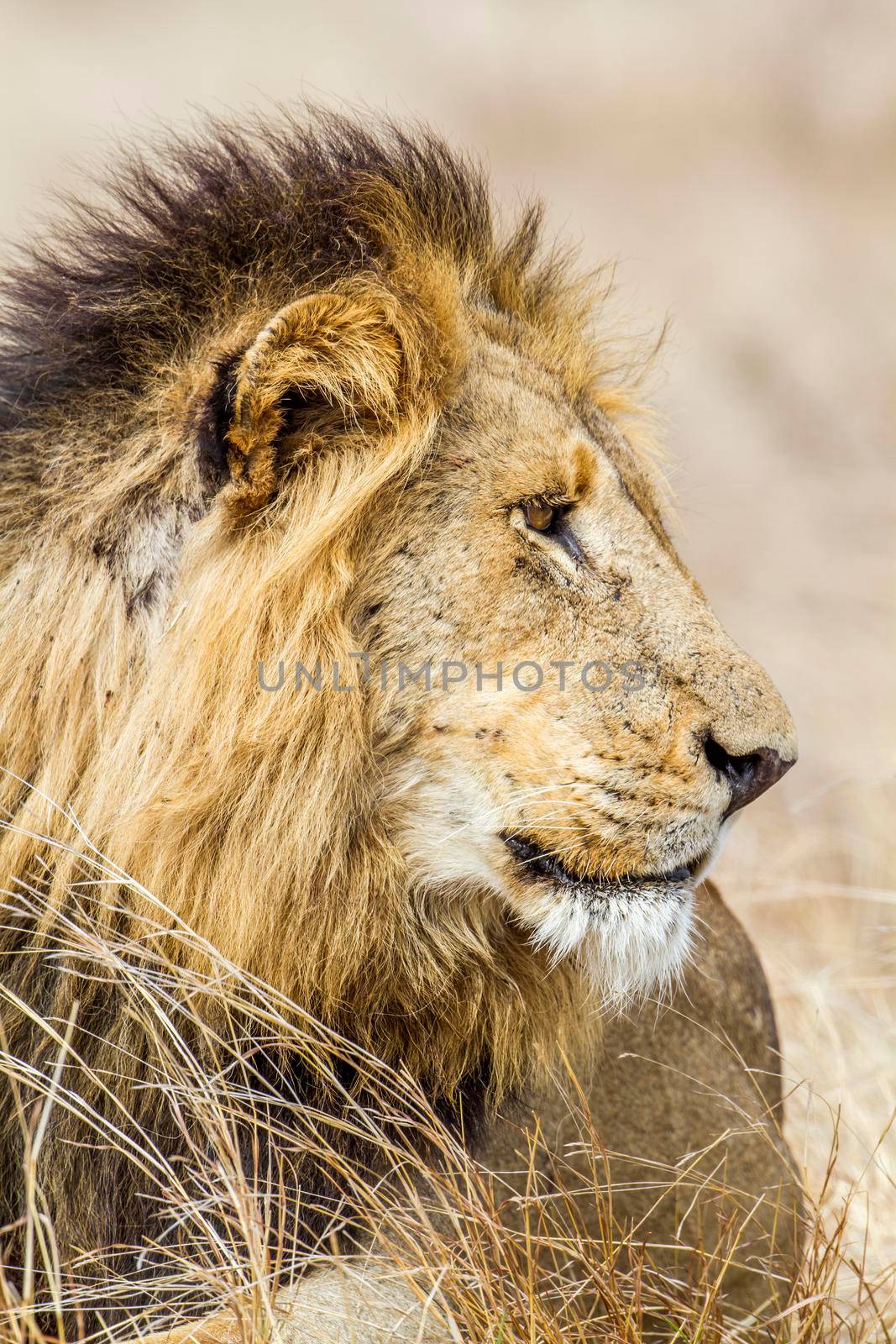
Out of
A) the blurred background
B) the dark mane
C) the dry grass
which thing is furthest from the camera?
the blurred background

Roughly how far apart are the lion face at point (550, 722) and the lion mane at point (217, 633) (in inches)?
3.6

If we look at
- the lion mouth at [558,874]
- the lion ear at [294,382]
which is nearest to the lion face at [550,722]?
the lion mouth at [558,874]

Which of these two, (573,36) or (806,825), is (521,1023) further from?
(573,36)

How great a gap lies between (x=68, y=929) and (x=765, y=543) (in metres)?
10.1

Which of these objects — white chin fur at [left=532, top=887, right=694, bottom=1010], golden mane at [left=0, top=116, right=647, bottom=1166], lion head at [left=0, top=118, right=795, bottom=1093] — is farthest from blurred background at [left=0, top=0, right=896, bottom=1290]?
golden mane at [left=0, top=116, right=647, bottom=1166]

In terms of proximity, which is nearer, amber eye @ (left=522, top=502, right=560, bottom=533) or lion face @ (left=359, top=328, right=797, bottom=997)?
lion face @ (left=359, top=328, right=797, bottom=997)

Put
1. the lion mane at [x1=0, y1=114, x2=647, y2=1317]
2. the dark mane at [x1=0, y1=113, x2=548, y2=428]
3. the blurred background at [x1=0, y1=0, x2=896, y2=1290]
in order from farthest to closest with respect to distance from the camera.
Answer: the blurred background at [x1=0, y1=0, x2=896, y2=1290]
the dark mane at [x1=0, y1=113, x2=548, y2=428]
the lion mane at [x1=0, y1=114, x2=647, y2=1317]

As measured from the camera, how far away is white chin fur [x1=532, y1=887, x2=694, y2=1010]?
7.50 ft

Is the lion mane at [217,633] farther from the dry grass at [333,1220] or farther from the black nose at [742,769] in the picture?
the black nose at [742,769]

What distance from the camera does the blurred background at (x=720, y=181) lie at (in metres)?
9.84

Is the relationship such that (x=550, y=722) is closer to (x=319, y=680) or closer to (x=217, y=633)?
(x=319, y=680)

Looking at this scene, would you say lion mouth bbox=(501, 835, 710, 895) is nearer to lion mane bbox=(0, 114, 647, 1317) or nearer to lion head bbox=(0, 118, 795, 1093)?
lion head bbox=(0, 118, 795, 1093)

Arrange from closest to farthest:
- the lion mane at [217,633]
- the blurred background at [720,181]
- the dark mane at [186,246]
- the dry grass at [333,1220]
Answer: the dry grass at [333,1220] < the lion mane at [217,633] < the dark mane at [186,246] < the blurred background at [720,181]

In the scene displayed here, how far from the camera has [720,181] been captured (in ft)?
61.5
